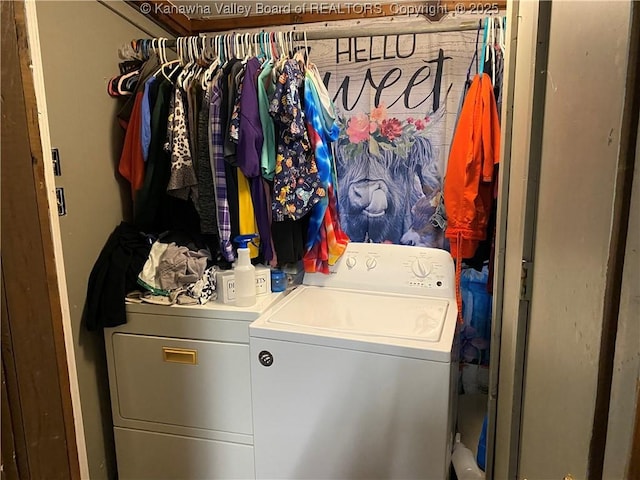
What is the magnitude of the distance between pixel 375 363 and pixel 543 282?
0.79 meters

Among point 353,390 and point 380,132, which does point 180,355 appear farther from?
point 380,132

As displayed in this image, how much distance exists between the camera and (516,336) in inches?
33.6

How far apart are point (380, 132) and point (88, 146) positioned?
118cm

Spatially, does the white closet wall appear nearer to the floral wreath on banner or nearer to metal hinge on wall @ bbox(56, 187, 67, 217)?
metal hinge on wall @ bbox(56, 187, 67, 217)

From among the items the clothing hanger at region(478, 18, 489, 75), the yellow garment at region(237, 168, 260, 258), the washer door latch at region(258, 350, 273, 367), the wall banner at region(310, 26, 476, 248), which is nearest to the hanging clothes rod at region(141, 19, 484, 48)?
the clothing hanger at region(478, 18, 489, 75)

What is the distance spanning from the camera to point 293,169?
1662 mm

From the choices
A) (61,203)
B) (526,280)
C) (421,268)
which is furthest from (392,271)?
(61,203)

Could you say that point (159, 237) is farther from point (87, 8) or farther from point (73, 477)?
point (73, 477)

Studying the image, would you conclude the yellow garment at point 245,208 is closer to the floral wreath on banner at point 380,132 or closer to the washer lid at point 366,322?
the washer lid at point 366,322

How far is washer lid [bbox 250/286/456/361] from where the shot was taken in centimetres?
138

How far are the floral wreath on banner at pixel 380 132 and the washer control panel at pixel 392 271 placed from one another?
436 millimetres

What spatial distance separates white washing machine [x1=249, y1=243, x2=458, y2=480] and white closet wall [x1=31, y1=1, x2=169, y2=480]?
2.21 ft

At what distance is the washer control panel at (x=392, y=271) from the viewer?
5.90 ft

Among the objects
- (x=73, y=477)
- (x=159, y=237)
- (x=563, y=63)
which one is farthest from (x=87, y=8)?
(x=563, y=63)
